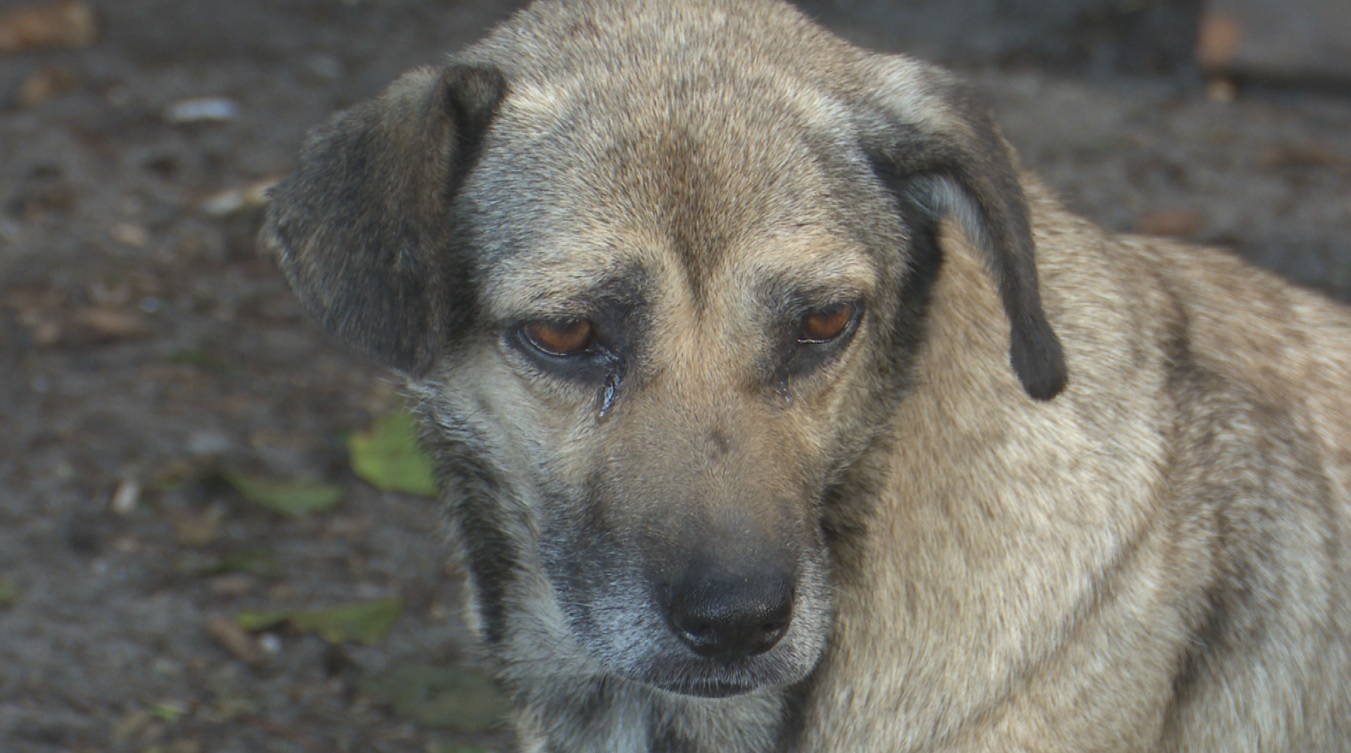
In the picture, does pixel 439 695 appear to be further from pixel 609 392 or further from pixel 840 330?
pixel 840 330

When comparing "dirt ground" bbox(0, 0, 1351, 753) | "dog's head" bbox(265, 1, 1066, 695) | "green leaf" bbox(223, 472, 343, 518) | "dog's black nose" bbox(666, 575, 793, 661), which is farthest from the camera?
"green leaf" bbox(223, 472, 343, 518)

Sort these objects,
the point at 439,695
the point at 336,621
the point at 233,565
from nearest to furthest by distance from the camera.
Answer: the point at 439,695
the point at 336,621
the point at 233,565

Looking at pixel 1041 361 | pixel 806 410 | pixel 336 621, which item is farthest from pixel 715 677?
pixel 336 621

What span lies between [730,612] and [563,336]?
62 centimetres

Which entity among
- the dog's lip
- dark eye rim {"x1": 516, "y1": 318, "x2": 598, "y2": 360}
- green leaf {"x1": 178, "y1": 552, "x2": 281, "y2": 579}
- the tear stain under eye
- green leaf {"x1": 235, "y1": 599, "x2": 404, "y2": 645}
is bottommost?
green leaf {"x1": 178, "y1": 552, "x2": 281, "y2": 579}

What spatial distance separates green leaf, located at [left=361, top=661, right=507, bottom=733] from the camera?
437cm

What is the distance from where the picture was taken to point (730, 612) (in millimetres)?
2766

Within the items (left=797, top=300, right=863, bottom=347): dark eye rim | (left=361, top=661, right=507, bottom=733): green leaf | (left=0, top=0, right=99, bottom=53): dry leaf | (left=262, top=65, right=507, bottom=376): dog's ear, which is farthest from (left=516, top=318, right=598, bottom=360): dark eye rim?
(left=0, top=0, right=99, bottom=53): dry leaf

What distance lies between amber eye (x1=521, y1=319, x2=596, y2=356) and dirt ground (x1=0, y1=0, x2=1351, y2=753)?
1.47 metres

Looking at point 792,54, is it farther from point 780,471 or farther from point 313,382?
point 313,382

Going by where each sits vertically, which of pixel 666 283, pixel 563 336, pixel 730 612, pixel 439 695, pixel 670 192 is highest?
pixel 670 192

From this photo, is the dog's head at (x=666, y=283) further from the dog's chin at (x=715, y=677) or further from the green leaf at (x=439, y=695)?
the green leaf at (x=439, y=695)

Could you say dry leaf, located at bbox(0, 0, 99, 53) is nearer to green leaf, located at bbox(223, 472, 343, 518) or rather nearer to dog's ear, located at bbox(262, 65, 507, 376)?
green leaf, located at bbox(223, 472, 343, 518)

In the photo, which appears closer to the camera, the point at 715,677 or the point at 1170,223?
the point at 715,677
